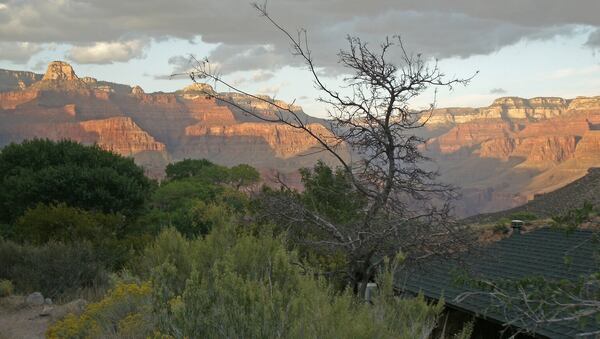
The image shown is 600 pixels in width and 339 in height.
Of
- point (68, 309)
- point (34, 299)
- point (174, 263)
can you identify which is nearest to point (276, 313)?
point (174, 263)

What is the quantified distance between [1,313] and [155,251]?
677cm

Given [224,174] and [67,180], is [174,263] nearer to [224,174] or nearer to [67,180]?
[67,180]

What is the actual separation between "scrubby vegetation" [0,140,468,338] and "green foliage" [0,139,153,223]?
0.22 ft

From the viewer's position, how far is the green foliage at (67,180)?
28.6 meters

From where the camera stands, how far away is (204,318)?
5082 mm

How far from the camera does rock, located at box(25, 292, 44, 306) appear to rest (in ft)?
43.9

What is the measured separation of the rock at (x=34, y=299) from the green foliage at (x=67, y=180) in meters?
13.6

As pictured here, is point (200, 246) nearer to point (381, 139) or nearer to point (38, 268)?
point (381, 139)

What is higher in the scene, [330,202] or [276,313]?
[276,313]

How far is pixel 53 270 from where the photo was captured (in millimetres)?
15016

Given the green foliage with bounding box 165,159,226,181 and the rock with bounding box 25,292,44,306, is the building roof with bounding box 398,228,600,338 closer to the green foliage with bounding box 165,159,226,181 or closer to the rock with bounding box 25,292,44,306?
the rock with bounding box 25,292,44,306

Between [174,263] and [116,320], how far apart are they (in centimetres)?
132

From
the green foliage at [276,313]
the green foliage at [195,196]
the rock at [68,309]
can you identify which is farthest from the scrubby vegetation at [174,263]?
the green foliage at [195,196]

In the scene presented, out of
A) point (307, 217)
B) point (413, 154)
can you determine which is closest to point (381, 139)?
point (413, 154)
